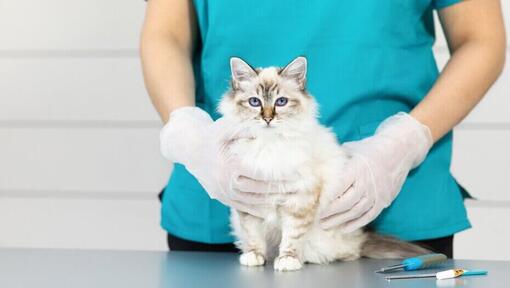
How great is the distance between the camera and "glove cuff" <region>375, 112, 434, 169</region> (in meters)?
1.71

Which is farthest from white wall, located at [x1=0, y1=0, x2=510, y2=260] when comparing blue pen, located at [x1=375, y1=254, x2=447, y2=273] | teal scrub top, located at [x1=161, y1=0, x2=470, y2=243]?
blue pen, located at [x1=375, y1=254, x2=447, y2=273]

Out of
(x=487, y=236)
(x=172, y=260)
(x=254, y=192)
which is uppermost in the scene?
(x=254, y=192)

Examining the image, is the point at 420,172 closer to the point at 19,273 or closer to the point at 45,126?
the point at 19,273

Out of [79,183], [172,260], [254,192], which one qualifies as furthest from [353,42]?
[79,183]

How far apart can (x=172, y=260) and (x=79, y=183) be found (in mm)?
1670

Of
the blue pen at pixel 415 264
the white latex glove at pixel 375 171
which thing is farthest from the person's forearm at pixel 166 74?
the blue pen at pixel 415 264

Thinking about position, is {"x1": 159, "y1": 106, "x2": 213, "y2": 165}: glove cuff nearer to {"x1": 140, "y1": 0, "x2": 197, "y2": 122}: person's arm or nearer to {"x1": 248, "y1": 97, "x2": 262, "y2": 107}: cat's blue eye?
{"x1": 140, "y1": 0, "x2": 197, "y2": 122}: person's arm

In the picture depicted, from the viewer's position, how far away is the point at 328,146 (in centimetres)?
161

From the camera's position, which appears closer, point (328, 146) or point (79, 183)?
point (328, 146)

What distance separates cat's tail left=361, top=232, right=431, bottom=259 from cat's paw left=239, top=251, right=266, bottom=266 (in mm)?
212

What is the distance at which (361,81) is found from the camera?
5.97 ft

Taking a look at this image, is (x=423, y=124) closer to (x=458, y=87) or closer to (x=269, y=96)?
(x=458, y=87)

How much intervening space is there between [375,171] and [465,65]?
0.33m

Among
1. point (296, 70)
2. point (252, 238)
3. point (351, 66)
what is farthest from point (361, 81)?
point (252, 238)
